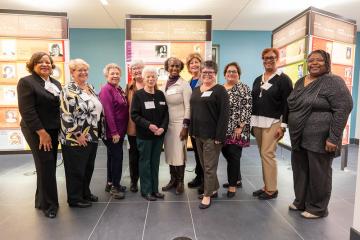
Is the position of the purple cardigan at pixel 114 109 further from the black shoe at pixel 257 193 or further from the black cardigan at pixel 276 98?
the black shoe at pixel 257 193

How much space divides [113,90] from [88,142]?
615 mm

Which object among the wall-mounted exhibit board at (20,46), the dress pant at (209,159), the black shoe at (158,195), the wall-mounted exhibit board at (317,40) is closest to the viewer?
the dress pant at (209,159)

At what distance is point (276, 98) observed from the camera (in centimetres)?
272

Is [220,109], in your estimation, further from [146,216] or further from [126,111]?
[146,216]

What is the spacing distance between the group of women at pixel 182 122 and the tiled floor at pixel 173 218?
0.12 meters

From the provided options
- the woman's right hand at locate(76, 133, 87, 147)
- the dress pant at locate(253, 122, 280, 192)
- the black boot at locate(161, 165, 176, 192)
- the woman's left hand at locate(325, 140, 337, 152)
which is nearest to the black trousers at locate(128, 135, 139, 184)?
the black boot at locate(161, 165, 176, 192)

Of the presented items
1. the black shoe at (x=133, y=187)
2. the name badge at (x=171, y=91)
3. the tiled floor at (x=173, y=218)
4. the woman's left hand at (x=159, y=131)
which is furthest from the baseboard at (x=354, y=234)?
the black shoe at (x=133, y=187)

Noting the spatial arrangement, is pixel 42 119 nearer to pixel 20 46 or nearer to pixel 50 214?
pixel 50 214

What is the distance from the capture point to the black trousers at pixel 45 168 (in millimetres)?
2379

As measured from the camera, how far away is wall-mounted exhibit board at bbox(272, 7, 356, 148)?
357cm

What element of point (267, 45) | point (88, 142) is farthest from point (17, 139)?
point (267, 45)

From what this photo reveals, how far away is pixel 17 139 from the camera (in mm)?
3992

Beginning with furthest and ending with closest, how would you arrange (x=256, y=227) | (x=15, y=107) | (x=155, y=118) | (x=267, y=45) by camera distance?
1. (x=267, y=45)
2. (x=15, y=107)
3. (x=155, y=118)
4. (x=256, y=227)

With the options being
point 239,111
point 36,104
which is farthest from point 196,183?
point 36,104
